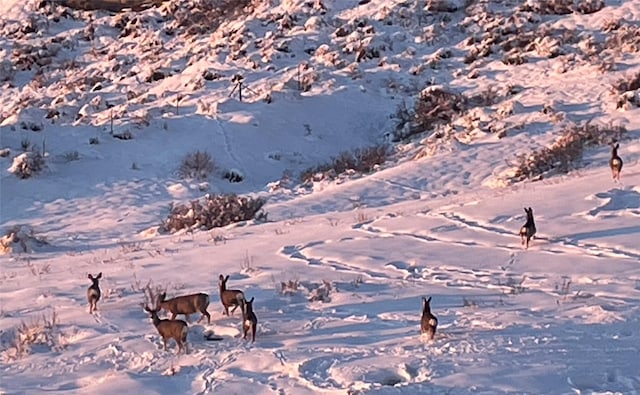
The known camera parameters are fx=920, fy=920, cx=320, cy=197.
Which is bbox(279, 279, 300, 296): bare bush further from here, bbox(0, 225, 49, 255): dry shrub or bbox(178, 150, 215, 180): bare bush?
bbox(178, 150, 215, 180): bare bush

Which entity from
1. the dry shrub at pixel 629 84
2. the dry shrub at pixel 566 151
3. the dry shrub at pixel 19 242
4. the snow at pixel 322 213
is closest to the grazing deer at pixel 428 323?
the snow at pixel 322 213

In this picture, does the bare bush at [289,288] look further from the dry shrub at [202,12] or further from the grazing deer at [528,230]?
the dry shrub at [202,12]

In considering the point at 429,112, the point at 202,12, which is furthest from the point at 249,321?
the point at 202,12

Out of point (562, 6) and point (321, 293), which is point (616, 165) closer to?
point (321, 293)

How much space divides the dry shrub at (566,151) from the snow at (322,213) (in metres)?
0.34

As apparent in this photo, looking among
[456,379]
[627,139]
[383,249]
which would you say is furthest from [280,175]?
[456,379]

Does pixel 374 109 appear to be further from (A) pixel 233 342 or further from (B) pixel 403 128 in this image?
(A) pixel 233 342

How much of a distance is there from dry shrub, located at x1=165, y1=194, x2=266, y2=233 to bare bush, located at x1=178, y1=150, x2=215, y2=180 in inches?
119

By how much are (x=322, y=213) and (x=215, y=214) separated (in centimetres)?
161

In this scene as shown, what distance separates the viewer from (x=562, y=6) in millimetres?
25766

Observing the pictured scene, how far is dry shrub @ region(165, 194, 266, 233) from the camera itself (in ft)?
44.9

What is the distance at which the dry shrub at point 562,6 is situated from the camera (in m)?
25.3

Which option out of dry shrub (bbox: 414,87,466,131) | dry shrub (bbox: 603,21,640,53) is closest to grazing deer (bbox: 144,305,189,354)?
dry shrub (bbox: 414,87,466,131)

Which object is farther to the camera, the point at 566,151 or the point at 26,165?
the point at 26,165
